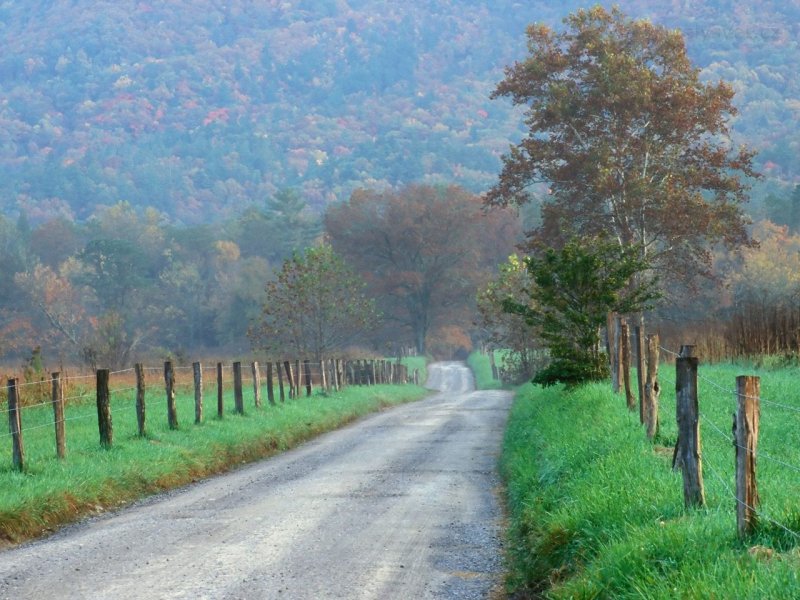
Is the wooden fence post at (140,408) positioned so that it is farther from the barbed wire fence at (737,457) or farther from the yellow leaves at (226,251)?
the yellow leaves at (226,251)

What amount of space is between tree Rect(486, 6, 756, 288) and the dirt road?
22.6 m

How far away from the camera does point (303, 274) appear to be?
2359 inches

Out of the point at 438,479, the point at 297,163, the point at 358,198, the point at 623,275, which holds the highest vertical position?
the point at 297,163

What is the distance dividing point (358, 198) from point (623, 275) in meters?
81.1

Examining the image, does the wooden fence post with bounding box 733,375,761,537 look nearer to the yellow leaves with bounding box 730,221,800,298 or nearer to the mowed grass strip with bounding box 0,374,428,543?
the mowed grass strip with bounding box 0,374,428,543

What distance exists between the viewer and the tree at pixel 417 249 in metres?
102

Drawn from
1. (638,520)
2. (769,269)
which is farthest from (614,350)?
(769,269)

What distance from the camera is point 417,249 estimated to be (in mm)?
102375

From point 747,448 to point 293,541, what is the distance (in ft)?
17.9

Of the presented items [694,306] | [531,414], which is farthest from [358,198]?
[531,414]

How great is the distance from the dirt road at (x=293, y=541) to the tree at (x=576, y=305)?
5.62 meters

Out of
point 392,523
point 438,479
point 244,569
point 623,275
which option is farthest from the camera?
point 623,275

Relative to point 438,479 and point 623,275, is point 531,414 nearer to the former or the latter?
point 623,275

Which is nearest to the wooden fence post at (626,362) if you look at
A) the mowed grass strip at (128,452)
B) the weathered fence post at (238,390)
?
the mowed grass strip at (128,452)
